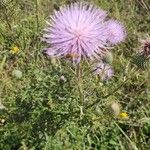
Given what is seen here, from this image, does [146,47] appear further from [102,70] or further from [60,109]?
[60,109]

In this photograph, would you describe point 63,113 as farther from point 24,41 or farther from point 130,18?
point 130,18

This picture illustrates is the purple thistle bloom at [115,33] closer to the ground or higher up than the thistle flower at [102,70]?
higher up

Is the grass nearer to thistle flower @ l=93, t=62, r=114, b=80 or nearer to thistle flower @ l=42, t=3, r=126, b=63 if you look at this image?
thistle flower @ l=93, t=62, r=114, b=80

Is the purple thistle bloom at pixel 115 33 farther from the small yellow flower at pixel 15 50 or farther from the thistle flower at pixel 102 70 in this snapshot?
the small yellow flower at pixel 15 50

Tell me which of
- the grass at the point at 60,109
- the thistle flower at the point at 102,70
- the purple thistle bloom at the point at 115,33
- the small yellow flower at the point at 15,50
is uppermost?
the small yellow flower at the point at 15,50

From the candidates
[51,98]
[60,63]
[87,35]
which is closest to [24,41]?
[60,63]

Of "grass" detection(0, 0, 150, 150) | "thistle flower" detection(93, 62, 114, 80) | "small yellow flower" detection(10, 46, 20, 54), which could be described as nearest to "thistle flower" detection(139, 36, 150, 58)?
"grass" detection(0, 0, 150, 150)

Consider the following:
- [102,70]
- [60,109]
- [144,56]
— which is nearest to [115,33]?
[102,70]

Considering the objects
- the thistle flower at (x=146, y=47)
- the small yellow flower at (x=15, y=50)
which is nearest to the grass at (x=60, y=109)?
the small yellow flower at (x=15, y=50)

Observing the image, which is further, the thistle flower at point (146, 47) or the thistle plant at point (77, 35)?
the thistle flower at point (146, 47)
